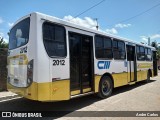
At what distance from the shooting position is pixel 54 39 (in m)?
6.07

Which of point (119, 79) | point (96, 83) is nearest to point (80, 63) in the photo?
point (96, 83)

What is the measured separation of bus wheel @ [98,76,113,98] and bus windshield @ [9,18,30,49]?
12.4ft

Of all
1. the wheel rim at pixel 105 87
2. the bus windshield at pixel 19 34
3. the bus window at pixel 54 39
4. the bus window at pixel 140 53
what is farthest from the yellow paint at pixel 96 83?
the bus window at pixel 140 53

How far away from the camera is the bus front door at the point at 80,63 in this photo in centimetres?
676

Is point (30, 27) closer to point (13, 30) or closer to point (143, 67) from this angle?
point (13, 30)

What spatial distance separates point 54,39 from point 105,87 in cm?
385

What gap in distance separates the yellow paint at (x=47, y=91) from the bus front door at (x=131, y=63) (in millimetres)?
5625

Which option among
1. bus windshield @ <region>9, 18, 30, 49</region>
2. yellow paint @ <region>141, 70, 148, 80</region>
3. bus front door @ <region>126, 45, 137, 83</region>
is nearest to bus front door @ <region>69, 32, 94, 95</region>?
bus windshield @ <region>9, 18, 30, 49</region>

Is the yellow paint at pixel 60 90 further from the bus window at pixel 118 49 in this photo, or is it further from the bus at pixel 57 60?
the bus window at pixel 118 49

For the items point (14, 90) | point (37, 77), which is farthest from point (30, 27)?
point (14, 90)

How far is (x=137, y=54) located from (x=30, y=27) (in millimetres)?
8343

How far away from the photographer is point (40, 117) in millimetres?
5973

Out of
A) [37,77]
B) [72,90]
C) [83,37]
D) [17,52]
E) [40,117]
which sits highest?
[83,37]

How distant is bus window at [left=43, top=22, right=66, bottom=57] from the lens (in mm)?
5836
